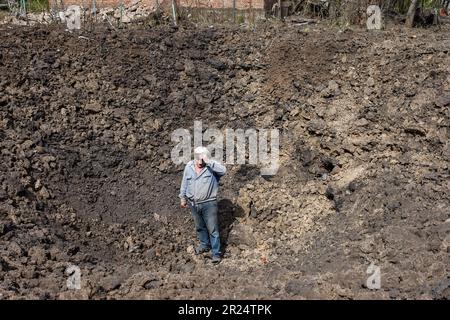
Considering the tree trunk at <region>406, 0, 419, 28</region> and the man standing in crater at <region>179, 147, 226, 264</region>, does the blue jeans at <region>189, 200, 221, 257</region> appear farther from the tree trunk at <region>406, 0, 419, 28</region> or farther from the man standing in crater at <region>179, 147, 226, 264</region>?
the tree trunk at <region>406, 0, 419, 28</region>

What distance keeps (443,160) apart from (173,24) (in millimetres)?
5009

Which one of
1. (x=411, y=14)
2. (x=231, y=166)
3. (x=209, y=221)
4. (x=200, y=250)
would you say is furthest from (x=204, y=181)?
(x=411, y=14)

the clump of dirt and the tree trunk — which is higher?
the tree trunk

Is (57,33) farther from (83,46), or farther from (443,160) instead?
(443,160)

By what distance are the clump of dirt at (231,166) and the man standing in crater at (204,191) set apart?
377 millimetres

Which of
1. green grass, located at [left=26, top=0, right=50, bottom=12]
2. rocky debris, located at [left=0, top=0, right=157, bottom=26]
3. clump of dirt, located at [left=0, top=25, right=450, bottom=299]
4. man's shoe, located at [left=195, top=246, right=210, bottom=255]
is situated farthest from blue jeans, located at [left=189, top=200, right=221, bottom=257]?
green grass, located at [left=26, top=0, right=50, bottom=12]

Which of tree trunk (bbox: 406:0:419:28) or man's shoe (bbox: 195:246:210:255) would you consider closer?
man's shoe (bbox: 195:246:210:255)

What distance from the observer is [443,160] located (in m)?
6.66

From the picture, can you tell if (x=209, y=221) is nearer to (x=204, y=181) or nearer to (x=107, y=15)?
(x=204, y=181)

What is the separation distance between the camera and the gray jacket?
260 inches

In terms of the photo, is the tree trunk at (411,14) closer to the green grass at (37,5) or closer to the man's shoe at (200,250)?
the man's shoe at (200,250)

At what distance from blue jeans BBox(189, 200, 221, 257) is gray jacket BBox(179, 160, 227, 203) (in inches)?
3.4

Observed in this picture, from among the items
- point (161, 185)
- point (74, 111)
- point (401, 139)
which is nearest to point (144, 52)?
point (74, 111)

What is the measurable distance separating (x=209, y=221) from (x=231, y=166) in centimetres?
157
